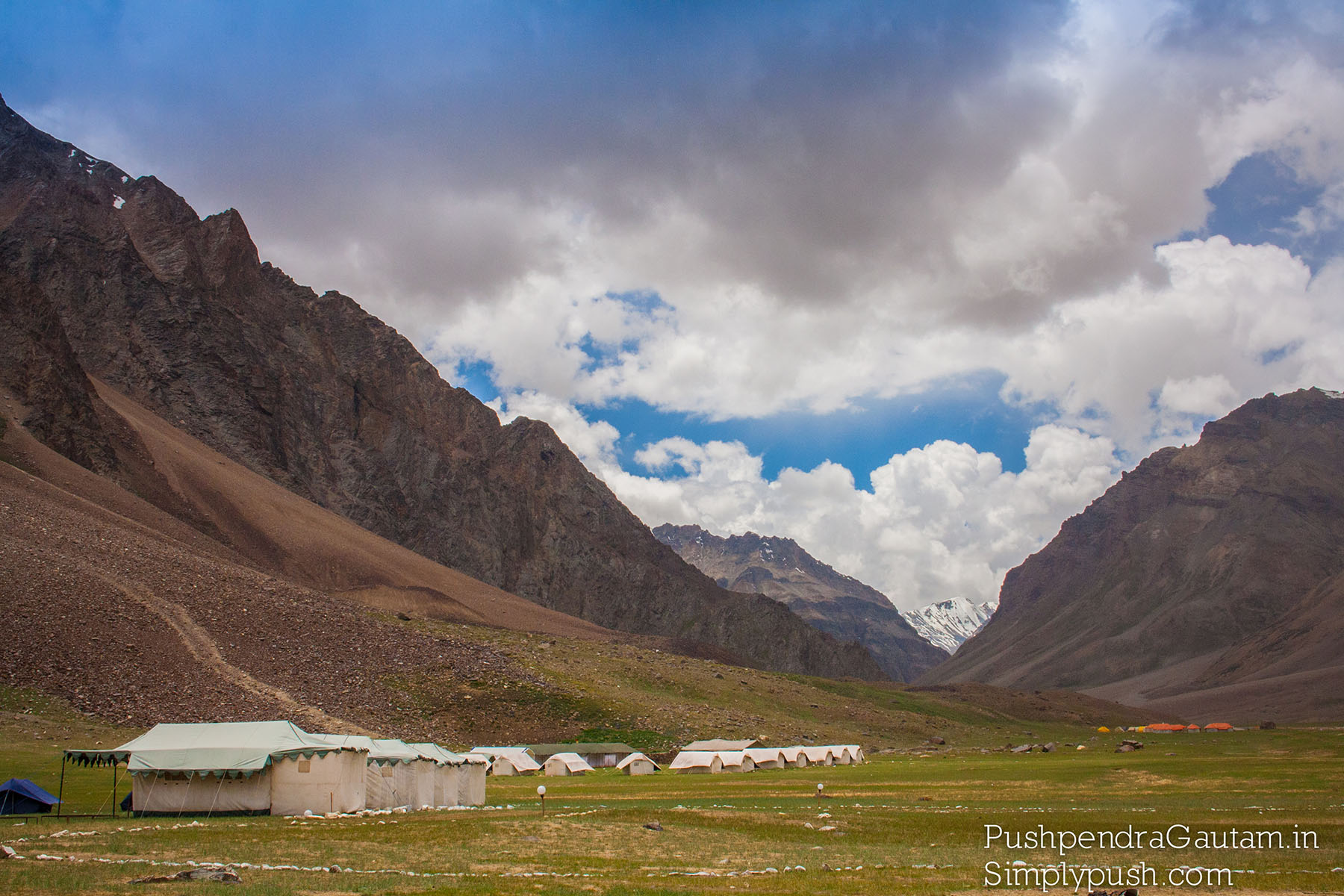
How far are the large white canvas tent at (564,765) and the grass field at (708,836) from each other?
13.7m

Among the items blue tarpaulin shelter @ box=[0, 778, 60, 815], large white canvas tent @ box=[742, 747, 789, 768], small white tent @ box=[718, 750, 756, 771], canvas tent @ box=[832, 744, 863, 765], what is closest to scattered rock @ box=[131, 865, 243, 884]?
blue tarpaulin shelter @ box=[0, 778, 60, 815]

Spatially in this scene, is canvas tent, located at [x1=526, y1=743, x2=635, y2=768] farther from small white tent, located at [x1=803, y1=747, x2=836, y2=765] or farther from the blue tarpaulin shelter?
the blue tarpaulin shelter

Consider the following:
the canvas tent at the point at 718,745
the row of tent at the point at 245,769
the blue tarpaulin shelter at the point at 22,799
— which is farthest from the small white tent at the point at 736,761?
the blue tarpaulin shelter at the point at 22,799

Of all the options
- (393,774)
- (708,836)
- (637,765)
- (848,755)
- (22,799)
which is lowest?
(637,765)

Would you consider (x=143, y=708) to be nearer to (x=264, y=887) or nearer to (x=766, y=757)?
(x=766, y=757)

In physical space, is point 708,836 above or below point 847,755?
above

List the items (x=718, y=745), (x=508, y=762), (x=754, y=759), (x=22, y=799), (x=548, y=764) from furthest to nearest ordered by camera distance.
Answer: (x=718, y=745) < (x=754, y=759) < (x=548, y=764) < (x=508, y=762) < (x=22, y=799)

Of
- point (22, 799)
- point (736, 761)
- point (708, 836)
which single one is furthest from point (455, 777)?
point (736, 761)

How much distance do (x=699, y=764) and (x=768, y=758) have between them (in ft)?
22.2

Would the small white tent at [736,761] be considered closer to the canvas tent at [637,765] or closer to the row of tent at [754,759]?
the row of tent at [754,759]

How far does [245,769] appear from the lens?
3766 centimetres

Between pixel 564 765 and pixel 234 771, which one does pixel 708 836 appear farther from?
pixel 564 765

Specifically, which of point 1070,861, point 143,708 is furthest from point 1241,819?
point 143,708

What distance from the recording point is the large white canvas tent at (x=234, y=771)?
37844 millimetres
